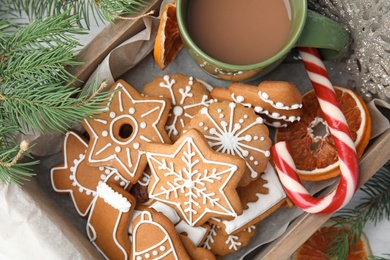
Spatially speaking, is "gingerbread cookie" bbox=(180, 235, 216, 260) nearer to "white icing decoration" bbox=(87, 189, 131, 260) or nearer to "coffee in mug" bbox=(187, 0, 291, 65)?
"white icing decoration" bbox=(87, 189, 131, 260)

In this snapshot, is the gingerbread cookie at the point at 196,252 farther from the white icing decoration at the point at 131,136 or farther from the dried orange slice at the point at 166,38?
the dried orange slice at the point at 166,38

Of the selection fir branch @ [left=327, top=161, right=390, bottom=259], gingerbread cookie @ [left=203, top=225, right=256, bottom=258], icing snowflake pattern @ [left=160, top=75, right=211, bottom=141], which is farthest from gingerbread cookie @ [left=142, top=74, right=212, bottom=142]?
fir branch @ [left=327, top=161, right=390, bottom=259]

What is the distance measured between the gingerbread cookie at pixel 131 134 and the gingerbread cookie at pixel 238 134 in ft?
0.30

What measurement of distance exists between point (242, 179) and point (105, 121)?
0.31m

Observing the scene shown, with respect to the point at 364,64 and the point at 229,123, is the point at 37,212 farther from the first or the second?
the point at 364,64

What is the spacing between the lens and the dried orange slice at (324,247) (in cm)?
134

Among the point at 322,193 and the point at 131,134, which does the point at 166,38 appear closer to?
the point at 131,134

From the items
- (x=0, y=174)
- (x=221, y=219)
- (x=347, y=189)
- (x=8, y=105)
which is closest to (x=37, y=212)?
(x=0, y=174)

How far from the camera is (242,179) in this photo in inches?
43.1

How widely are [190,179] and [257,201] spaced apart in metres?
0.16

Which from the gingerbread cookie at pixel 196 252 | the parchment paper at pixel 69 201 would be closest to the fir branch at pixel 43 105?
the parchment paper at pixel 69 201

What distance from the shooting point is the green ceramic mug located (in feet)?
3.31

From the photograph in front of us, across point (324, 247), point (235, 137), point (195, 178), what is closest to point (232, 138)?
point (235, 137)

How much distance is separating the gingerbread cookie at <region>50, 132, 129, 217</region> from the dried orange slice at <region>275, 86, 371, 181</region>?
1.31 ft
